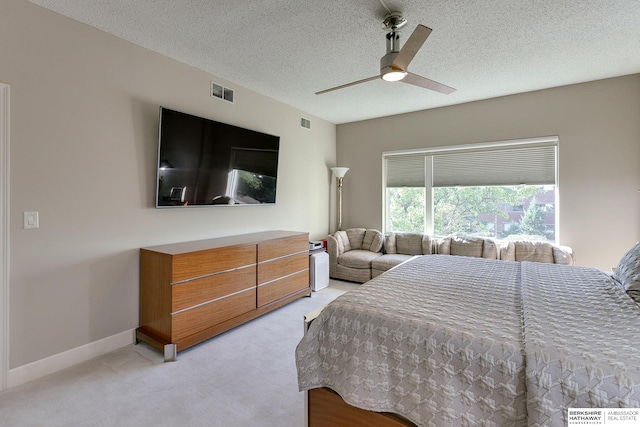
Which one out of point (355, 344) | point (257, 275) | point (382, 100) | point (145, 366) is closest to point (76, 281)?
point (145, 366)

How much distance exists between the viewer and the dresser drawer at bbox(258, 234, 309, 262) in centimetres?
350

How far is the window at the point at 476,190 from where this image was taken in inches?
166

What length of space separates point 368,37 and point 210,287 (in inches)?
110

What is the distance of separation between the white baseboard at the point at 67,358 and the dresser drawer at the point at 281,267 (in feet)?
4.52

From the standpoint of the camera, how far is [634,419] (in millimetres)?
990

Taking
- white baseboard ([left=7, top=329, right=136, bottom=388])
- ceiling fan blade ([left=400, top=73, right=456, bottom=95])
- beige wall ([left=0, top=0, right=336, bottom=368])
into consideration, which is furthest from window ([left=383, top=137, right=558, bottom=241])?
white baseboard ([left=7, top=329, right=136, bottom=388])

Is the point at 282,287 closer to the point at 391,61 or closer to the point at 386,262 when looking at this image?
the point at 386,262

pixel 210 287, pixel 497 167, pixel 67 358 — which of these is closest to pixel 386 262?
pixel 497 167

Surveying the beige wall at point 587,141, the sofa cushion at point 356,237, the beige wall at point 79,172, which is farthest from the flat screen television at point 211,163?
the beige wall at point 587,141

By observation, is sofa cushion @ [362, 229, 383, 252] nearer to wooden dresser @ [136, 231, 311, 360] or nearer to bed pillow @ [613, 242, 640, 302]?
wooden dresser @ [136, 231, 311, 360]

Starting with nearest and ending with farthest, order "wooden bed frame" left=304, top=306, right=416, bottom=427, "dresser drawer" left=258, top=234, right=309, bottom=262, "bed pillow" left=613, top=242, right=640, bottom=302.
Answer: "wooden bed frame" left=304, top=306, right=416, bottom=427 → "bed pillow" left=613, top=242, right=640, bottom=302 → "dresser drawer" left=258, top=234, right=309, bottom=262

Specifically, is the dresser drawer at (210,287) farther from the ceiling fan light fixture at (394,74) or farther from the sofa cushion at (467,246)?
the sofa cushion at (467,246)

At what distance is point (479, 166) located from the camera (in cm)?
462

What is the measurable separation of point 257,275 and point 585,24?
389 centimetres
